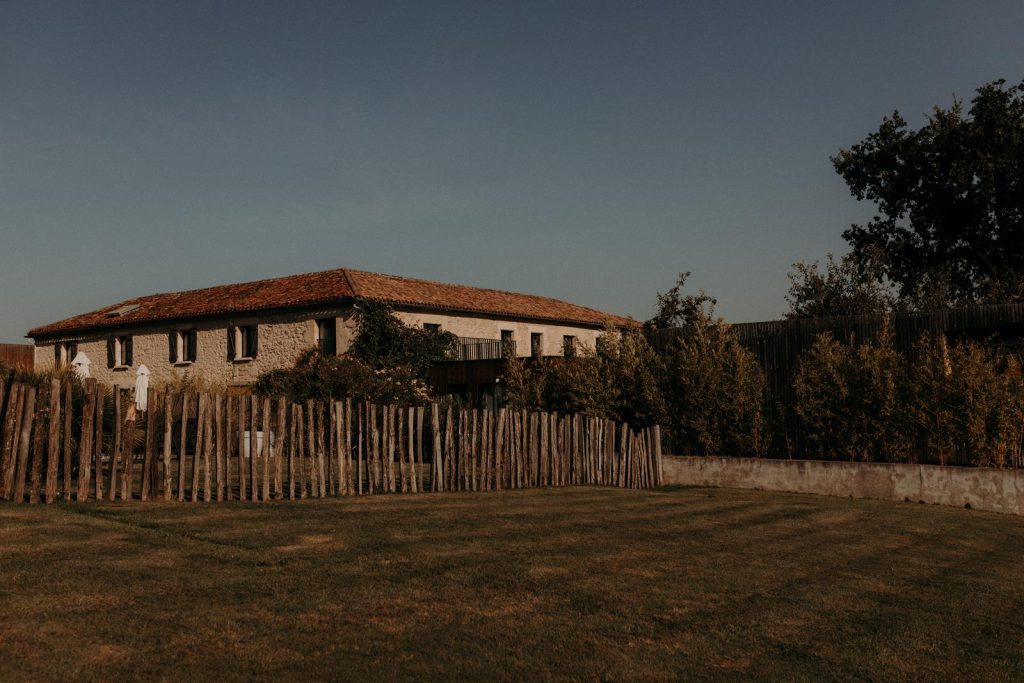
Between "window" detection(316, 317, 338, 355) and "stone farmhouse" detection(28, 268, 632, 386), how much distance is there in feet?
0.13

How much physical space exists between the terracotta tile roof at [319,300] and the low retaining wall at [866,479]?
16.8 m

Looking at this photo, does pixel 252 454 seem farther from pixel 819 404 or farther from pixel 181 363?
pixel 181 363

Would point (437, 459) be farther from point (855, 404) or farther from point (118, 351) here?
point (118, 351)

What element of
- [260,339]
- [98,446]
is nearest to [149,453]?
[98,446]

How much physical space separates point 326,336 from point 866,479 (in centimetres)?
2271

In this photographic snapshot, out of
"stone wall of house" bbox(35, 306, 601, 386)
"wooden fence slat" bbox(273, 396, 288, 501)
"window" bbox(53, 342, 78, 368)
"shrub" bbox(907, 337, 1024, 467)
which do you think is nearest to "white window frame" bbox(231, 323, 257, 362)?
"stone wall of house" bbox(35, 306, 601, 386)

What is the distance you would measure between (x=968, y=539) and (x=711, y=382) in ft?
25.1

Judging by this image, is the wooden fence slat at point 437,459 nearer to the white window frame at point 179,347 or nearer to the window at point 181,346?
the window at point 181,346

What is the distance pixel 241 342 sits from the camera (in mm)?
37094

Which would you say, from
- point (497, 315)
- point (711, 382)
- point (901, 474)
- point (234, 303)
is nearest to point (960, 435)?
point (901, 474)

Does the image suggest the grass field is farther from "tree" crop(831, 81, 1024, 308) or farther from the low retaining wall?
"tree" crop(831, 81, 1024, 308)

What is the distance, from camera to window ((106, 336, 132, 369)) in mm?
41656

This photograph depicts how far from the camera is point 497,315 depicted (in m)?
39.5

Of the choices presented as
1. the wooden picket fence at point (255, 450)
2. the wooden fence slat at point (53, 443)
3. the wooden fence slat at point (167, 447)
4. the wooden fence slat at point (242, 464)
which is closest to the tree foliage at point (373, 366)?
the wooden picket fence at point (255, 450)
